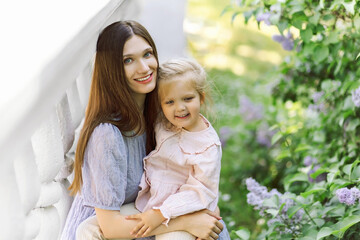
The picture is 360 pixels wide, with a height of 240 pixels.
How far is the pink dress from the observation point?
1554 millimetres

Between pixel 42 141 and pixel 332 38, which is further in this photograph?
pixel 332 38

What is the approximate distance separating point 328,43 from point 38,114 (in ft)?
4.84

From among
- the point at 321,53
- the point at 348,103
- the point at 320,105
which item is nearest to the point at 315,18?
the point at 321,53

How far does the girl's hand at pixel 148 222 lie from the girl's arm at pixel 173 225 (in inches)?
0.6

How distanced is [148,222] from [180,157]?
0.22m

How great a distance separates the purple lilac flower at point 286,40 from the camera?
91.9 inches

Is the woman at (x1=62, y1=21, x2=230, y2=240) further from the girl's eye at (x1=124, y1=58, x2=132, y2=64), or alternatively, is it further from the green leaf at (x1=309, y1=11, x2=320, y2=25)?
the green leaf at (x1=309, y1=11, x2=320, y2=25)

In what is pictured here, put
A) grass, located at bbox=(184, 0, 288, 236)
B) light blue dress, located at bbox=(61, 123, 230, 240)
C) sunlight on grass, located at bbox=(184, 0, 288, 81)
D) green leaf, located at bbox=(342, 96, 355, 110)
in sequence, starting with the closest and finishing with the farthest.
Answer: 1. light blue dress, located at bbox=(61, 123, 230, 240)
2. green leaf, located at bbox=(342, 96, 355, 110)
3. grass, located at bbox=(184, 0, 288, 236)
4. sunlight on grass, located at bbox=(184, 0, 288, 81)

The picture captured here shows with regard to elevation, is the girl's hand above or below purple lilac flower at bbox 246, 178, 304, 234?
above

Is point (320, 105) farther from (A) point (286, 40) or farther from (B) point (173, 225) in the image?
(B) point (173, 225)

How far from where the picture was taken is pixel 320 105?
2.42m

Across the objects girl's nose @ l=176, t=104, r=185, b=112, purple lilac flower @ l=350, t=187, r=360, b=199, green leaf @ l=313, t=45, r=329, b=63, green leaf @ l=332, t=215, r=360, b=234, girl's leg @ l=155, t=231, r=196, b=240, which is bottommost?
green leaf @ l=332, t=215, r=360, b=234

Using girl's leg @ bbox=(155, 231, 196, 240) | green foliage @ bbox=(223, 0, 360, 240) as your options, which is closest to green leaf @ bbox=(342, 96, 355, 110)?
green foliage @ bbox=(223, 0, 360, 240)

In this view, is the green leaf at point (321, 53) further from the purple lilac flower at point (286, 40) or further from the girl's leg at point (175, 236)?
the girl's leg at point (175, 236)
